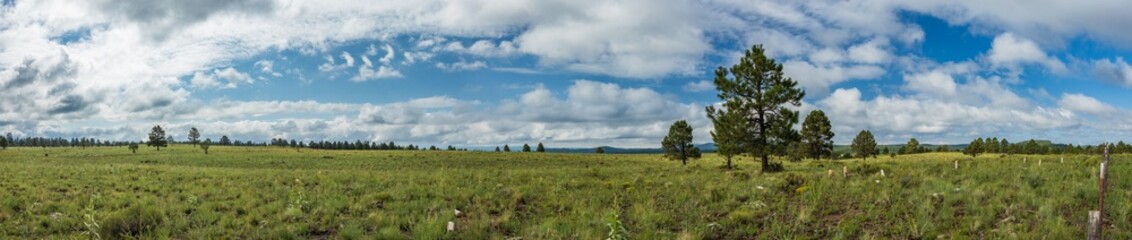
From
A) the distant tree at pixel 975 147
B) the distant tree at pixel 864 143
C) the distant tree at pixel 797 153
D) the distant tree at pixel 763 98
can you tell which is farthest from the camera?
the distant tree at pixel 975 147

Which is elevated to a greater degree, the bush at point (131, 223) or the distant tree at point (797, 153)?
the distant tree at point (797, 153)

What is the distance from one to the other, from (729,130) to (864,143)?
62.7 m

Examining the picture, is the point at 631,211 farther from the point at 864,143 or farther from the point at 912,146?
the point at 912,146

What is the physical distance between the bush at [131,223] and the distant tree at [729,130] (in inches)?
1312

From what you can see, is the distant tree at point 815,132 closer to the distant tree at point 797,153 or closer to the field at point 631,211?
the distant tree at point 797,153

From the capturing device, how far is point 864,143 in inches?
3595

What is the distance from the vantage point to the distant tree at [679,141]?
7388cm

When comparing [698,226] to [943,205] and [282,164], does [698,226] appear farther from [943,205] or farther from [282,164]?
[282,164]

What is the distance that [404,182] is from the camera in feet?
68.7

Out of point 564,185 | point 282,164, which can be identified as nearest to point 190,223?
point 564,185

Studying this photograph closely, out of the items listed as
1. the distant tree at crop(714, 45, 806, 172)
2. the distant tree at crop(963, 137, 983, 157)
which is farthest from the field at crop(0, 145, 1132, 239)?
the distant tree at crop(963, 137, 983, 157)

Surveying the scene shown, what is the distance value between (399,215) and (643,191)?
7.27 meters

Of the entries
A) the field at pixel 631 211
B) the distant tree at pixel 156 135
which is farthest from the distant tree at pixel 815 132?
the distant tree at pixel 156 135

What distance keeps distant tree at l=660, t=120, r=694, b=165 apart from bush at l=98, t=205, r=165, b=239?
214 feet
